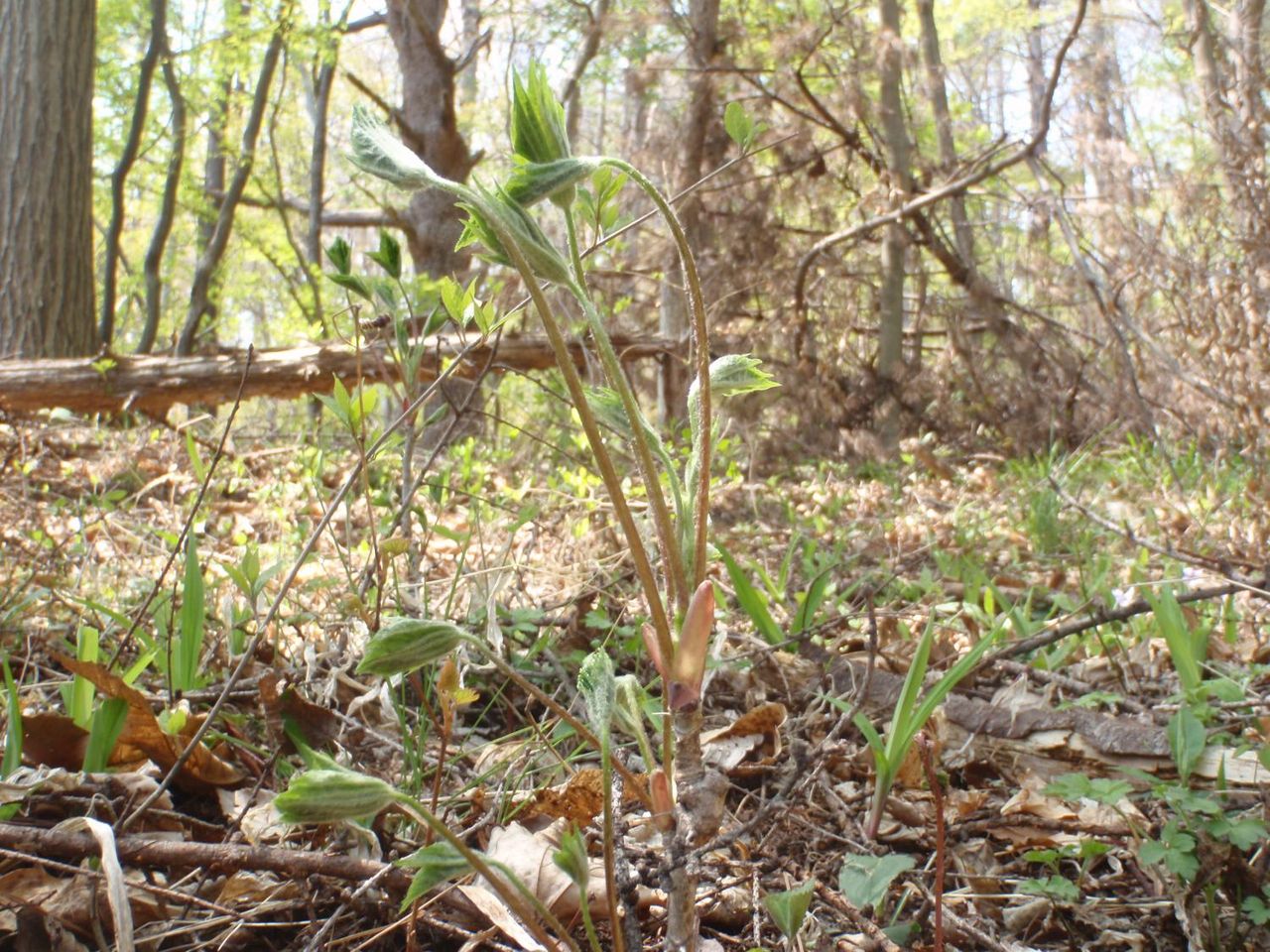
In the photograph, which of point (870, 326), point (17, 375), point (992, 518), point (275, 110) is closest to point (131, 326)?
point (275, 110)

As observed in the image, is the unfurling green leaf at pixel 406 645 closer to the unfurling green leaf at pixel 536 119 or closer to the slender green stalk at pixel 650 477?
the slender green stalk at pixel 650 477

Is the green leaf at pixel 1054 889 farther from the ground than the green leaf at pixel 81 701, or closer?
closer

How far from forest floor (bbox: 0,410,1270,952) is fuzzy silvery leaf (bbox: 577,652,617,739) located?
140 mm

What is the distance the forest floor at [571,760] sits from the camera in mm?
1005

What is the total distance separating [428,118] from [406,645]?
297 inches

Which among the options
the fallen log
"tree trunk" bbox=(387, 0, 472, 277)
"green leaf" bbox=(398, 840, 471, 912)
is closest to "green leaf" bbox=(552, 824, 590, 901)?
"green leaf" bbox=(398, 840, 471, 912)

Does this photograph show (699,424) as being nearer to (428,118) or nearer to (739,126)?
(739,126)

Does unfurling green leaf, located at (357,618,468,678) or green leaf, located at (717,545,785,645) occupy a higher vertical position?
unfurling green leaf, located at (357,618,468,678)

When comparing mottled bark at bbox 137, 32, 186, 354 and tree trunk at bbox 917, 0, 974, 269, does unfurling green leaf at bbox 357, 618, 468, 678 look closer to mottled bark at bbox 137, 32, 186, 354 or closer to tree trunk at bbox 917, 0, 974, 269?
tree trunk at bbox 917, 0, 974, 269

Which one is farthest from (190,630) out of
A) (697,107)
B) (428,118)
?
(428,118)

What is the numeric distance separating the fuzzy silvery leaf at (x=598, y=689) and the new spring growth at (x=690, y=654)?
0.15ft

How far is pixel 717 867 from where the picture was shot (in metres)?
1.17

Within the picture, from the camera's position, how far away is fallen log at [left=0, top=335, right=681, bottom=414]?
4.38m

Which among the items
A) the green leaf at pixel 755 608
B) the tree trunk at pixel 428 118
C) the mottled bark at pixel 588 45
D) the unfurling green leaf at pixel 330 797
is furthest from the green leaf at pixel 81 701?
the tree trunk at pixel 428 118
